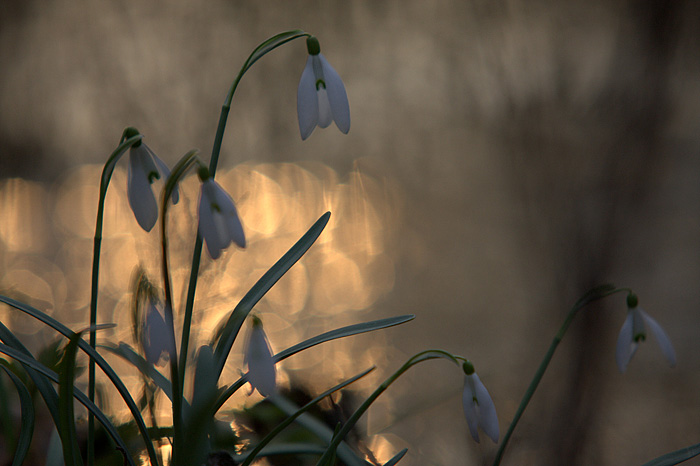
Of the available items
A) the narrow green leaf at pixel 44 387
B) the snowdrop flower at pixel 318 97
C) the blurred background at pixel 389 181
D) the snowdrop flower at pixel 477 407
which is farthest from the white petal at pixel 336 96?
the blurred background at pixel 389 181

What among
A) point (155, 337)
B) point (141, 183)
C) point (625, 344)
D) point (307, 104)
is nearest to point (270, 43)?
point (307, 104)

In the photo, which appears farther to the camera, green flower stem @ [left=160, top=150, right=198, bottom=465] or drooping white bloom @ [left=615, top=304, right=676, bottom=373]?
drooping white bloom @ [left=615, top=304, right=676, bottom=373]

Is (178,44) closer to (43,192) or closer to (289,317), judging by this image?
(43,192)

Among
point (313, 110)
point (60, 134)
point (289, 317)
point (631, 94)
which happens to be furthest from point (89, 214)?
point (631, 94)

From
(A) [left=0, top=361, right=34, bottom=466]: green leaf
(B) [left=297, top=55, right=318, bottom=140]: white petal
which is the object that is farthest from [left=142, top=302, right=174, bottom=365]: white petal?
(B) [left=297, top=55, right=318, bottom=140]: white petal

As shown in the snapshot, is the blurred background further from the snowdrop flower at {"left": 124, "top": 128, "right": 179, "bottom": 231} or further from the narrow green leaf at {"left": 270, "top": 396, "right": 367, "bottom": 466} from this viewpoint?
the snowdrop flower at {"left": 124, "top": 128, "right": 179, "bottom": 231}

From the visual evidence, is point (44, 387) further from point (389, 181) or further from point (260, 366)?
point (389, 181)

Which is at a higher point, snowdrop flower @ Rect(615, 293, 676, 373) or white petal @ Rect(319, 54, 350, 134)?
white petal @ Rect(319, 54, 350, 134)
